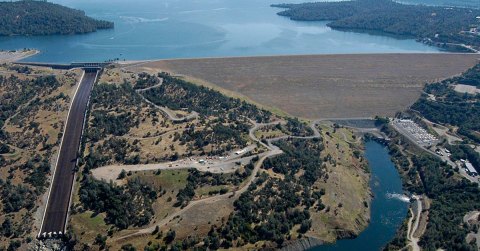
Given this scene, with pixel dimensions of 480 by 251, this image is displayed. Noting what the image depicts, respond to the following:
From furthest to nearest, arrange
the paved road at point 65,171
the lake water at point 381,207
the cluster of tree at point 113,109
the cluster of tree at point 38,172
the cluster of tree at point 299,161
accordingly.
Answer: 1. the cluster of tree at point 113,109
2. the cluster of tree at point 299,161
3. the cluster of tree at point 38,172
4. the lake water at point 381,207
5. the paved road at point 65,171

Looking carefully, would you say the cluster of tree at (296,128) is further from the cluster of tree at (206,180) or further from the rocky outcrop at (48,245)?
the rocky outcrop at (48,245)

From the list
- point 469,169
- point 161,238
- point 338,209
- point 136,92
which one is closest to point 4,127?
point 136,92

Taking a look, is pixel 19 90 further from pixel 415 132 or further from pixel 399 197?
pixel 415 132

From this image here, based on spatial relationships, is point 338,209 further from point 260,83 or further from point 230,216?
point 260,83

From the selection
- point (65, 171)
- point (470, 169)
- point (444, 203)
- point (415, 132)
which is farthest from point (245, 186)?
point (415, 132)

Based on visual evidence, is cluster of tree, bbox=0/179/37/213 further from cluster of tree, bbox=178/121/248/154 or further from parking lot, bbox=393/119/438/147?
parking lot, bbox=393/119/438/147

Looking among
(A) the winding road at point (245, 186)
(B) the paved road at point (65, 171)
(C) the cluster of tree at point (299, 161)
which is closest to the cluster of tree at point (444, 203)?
(C) the cluster of tree at point (299, 161)

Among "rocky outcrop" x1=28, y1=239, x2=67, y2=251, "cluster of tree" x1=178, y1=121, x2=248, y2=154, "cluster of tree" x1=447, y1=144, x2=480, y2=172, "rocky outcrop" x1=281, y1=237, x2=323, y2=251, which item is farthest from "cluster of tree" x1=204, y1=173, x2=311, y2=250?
"cluster of tree" x1=447, y1=144, x2=480, y2=172
